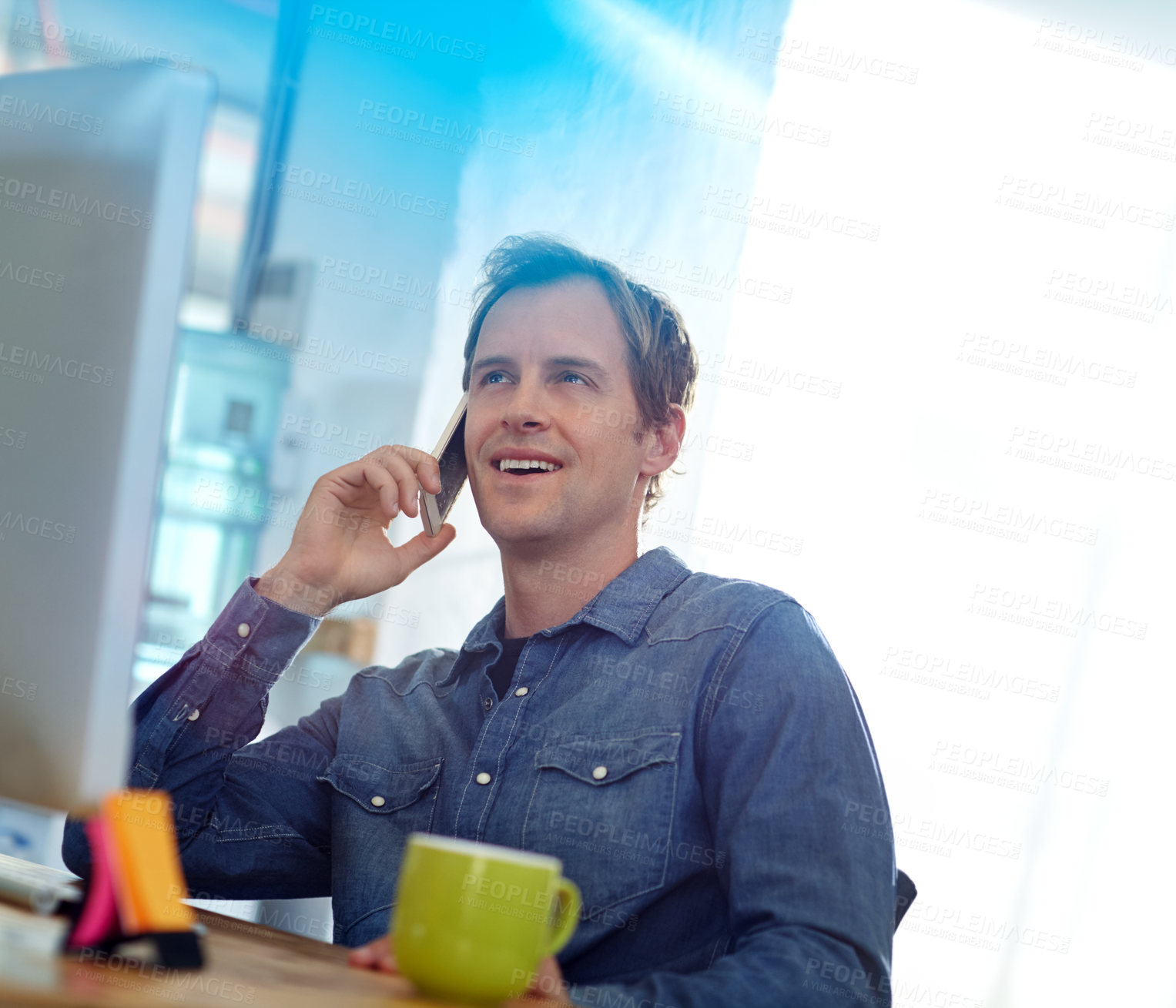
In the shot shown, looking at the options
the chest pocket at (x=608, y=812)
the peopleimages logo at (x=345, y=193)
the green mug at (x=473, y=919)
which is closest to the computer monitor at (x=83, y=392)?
the green mug at (x=473, y=919)

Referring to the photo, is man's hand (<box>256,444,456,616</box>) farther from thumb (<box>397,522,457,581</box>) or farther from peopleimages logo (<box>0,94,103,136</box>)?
peopleimages logo (<box>0,94,103,136</box>)

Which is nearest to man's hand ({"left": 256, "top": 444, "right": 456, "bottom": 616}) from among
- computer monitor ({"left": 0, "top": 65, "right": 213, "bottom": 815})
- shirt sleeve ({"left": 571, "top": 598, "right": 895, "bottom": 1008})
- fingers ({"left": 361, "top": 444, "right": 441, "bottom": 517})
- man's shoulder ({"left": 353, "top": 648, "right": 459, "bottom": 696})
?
fingers ({"left": 361, "top": 444, "right": 441, "bottom": 517})

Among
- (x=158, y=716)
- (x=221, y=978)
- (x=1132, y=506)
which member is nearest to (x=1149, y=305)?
(x=1132, y=506)

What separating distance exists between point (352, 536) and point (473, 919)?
0.80 metres

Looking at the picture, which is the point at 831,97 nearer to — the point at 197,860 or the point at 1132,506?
the point at 1132,506

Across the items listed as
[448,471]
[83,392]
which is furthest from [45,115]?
[448,471]

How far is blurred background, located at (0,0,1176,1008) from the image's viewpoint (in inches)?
77.9

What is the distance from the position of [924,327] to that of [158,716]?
1606mm

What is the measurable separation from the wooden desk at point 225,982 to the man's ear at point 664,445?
0.83m

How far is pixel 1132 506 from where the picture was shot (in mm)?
2004

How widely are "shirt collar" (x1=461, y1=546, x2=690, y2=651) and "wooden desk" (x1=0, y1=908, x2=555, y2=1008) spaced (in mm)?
497

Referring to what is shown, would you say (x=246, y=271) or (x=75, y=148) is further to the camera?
(x=246, y=271)

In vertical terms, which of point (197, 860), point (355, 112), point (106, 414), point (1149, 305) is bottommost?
point (197, 860)

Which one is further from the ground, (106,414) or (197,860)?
(106,414)
